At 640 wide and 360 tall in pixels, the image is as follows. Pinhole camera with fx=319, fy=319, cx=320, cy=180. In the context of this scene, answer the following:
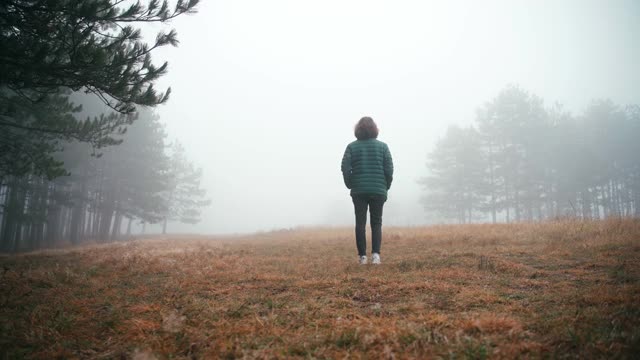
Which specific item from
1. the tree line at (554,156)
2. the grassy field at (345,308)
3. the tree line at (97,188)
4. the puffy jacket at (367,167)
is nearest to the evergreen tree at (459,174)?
the tree line at (554,156)

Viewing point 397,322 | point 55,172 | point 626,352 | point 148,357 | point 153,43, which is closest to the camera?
point 626,352

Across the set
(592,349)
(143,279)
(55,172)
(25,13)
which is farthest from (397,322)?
(55,172)

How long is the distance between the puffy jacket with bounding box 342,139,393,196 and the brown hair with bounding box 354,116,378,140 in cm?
11

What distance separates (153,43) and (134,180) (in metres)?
25.3

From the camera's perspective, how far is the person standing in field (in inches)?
270

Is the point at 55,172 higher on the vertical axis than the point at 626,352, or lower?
higher

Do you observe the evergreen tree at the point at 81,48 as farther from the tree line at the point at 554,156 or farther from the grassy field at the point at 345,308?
the tree line at the point at 554,156

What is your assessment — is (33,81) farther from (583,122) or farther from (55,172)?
(583,122)

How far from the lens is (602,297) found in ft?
12.2

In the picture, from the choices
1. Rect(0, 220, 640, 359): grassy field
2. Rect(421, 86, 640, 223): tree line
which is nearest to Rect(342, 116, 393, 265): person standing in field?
Rect(0, 220, 640, 359): grassy field

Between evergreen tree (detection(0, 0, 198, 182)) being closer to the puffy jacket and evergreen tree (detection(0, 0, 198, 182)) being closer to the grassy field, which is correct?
the grassy field

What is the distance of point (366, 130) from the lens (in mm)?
7199

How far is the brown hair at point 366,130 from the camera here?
Result: 7.20m

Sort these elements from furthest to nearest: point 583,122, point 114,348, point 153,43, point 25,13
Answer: point 583,122, point 153,43, point 25,13, point 114,348
